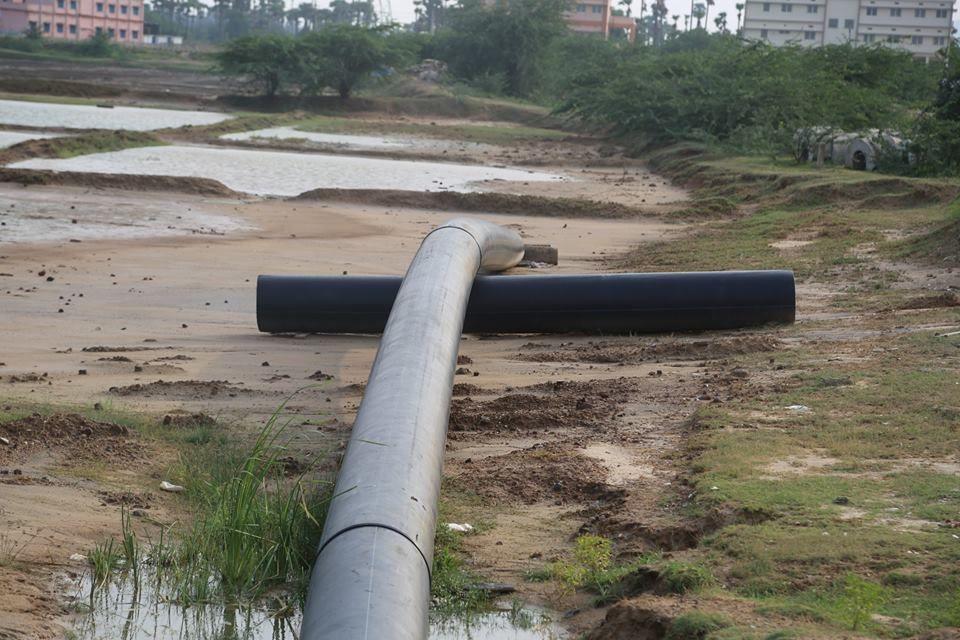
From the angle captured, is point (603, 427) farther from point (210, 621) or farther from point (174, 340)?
point (174, 340)

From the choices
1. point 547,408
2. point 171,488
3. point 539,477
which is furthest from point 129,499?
point 547,408

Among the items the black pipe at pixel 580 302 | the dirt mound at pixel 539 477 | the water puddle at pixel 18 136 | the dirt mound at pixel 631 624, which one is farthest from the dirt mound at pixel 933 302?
the water puddle at pixel 18 136

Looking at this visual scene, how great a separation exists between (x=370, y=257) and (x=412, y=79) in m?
51.8

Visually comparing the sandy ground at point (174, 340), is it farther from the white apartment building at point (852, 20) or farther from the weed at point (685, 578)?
the white apartment building at point (852, 20)

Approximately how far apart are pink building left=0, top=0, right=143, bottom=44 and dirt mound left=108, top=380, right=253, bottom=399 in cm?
9660

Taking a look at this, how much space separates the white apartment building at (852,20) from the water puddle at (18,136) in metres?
86.4

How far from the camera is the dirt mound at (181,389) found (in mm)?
8164

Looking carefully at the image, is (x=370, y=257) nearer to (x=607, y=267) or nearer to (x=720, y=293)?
(x=607, y=267)

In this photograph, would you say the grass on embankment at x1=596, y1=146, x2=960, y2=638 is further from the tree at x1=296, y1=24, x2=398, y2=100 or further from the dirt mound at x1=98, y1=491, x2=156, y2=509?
the tree at x1=296, y1=24, x2=398, y2=100

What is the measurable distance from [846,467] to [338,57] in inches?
2047

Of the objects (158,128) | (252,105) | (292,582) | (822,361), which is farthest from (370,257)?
(252,105)

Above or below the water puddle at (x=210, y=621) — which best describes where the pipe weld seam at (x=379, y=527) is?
above

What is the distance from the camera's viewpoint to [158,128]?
3784cm

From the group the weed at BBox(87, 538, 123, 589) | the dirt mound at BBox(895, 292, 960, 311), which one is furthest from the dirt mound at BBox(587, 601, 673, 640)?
the dirt mound at BBox(895, 292, 960, 311)
